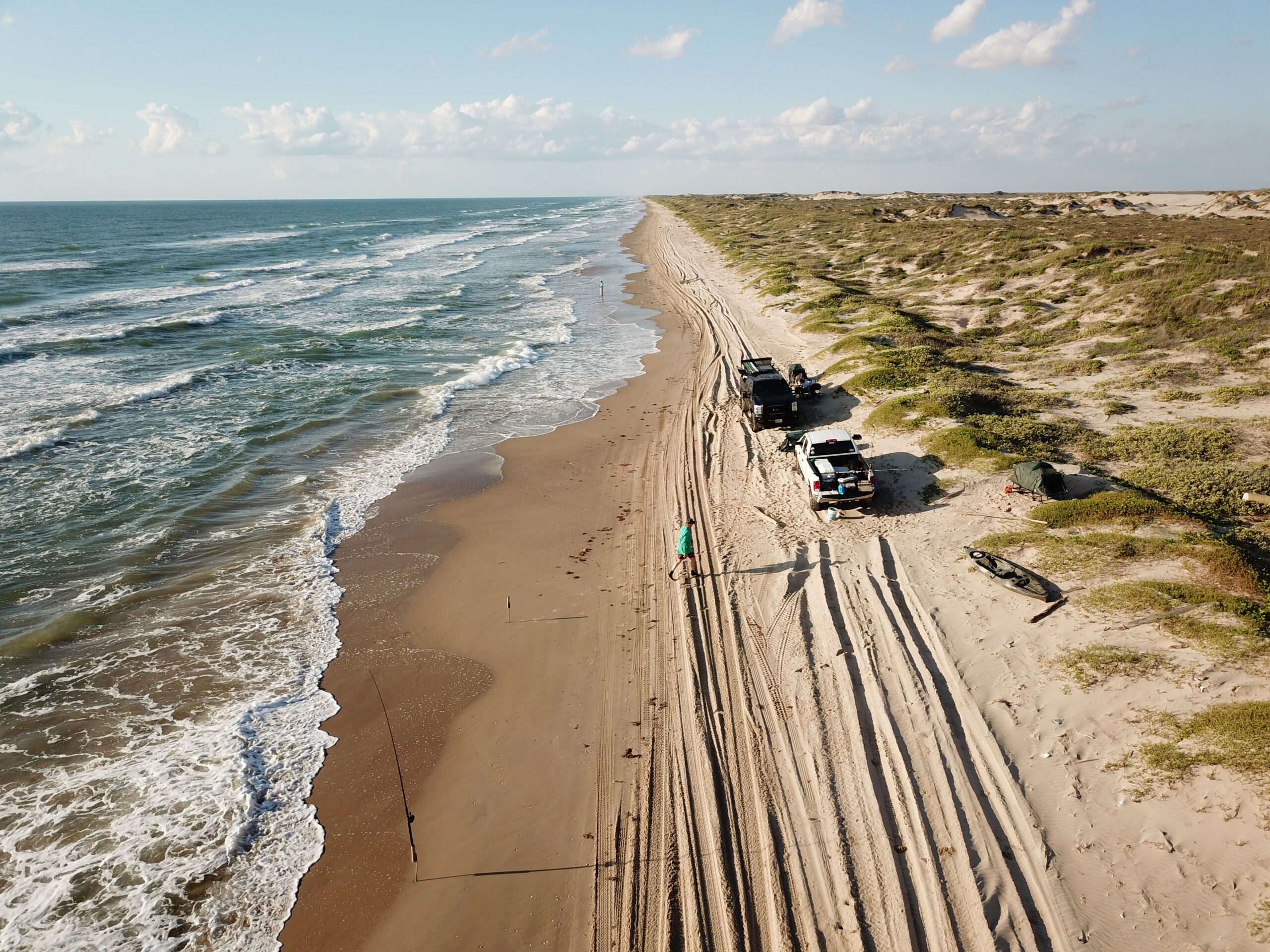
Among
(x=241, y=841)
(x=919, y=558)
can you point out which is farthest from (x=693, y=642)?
(x=241, y=841)

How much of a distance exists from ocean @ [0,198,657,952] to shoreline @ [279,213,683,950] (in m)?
0.56

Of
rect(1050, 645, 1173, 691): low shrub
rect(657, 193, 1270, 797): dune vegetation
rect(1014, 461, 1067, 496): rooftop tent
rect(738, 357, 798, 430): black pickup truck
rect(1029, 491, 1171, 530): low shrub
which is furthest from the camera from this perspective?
rect(738, 357, 798, 430): black pickup truck

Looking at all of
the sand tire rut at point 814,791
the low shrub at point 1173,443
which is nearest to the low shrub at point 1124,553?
the sand tire rut at point 814,791

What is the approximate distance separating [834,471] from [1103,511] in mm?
5807

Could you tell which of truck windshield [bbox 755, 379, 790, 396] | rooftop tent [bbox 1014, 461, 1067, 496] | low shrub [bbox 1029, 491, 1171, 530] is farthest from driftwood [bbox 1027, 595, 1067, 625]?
truck windshield [bbox 755, 379, 790, 396]

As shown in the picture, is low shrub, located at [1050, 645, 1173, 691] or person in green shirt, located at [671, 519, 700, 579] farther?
person in green shirt, located at [671, 519, 700, 579]

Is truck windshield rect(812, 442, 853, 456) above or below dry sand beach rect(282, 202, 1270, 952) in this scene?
above

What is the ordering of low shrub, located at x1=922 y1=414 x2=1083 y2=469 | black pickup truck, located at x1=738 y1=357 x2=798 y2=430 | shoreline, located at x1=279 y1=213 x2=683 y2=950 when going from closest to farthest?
1. shoreline, located at x1=279 y1=213 x2=683 y2=950
2. low shrub, located at x1=922 y1=414 x2=1083 y2=469
3. black pickup truck, located at x1=738 y1=357 x2=798 y2=430

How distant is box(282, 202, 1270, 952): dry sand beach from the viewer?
25.9ft

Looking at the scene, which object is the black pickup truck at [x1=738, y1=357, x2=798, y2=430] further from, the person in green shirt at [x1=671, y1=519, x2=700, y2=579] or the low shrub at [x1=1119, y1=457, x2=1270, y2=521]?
the low shrub at [x1=1119, y1=457, x2=1270, y2=521]

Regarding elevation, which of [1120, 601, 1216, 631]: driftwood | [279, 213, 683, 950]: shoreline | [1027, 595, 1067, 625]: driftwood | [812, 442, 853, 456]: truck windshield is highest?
[812, 442, 853, 456]: truck windshield

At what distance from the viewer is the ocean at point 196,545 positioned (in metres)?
9.17

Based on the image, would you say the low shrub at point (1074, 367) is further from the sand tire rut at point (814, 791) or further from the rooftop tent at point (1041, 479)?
the sand tire rut at point (814, 791)

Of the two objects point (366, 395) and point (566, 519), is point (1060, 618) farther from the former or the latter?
point (366, 395)
